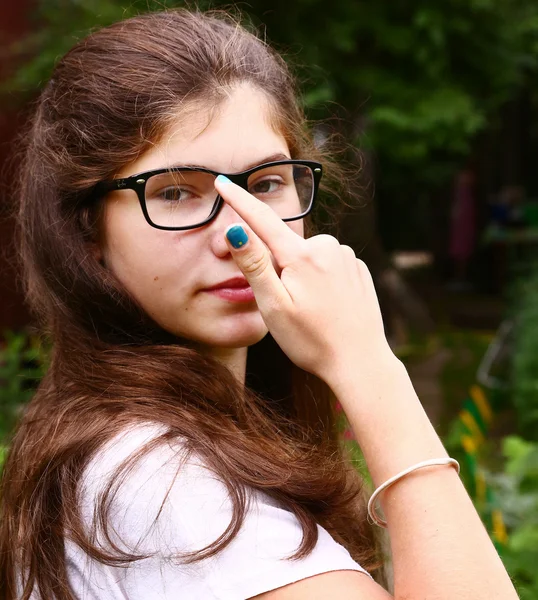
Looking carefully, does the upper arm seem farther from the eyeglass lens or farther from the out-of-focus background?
the out-of-focus background

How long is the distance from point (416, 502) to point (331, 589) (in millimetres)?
169

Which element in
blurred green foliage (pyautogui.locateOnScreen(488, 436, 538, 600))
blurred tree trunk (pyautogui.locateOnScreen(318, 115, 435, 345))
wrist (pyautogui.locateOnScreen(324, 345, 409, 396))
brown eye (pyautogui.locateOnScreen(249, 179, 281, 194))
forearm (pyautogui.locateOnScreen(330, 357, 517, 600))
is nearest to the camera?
forearm (pyautogui.locateOnScreen(330, 357, 517, 600))

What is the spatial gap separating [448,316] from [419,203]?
5.09 meters

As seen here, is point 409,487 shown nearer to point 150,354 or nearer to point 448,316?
point 150,354

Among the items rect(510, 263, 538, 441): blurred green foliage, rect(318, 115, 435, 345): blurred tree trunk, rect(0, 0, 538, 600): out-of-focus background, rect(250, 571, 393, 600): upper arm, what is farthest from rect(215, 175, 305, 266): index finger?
rect(318, 115, 435, 345): blurred tree trunk

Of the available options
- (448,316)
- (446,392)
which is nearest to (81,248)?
(446,392)

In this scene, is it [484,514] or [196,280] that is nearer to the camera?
[196,280]

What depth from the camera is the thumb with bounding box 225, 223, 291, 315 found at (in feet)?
3.98

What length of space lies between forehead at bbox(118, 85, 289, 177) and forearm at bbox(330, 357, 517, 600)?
1.47 feet

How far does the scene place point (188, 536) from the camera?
107 centimetres

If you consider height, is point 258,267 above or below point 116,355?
above

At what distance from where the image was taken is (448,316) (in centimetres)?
1191

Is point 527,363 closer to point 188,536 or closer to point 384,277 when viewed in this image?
point 384,277

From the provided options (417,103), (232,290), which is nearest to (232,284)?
(232,290)
